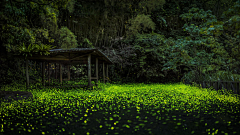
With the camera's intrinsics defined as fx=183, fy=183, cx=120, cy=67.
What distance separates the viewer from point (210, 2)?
2069 centimetres

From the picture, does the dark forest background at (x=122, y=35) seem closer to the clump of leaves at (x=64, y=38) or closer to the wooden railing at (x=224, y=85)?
the clump of leaves at (x=64, y=38)

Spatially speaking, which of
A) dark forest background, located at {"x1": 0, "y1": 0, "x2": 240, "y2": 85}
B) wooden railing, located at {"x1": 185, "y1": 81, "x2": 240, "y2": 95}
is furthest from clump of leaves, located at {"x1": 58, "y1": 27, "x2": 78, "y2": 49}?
wooden railing, located at {"x1": 185, "y1": 81, "x2": 240, "y2": 95}

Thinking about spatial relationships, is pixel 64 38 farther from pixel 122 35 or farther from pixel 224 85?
pixel 224 85

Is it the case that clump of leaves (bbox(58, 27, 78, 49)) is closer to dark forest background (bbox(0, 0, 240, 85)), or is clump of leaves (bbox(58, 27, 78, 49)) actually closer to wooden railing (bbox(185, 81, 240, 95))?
dark forest background (bbox(0, 0, 240, 85))

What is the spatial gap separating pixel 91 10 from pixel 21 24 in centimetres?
856

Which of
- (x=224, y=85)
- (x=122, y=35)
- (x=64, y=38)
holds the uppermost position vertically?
(x=122, y=35)

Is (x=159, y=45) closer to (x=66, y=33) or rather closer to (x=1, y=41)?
(x=66, y=33)

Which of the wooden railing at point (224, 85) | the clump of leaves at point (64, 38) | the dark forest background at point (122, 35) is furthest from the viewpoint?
the clump of leaves at point (64, 38)

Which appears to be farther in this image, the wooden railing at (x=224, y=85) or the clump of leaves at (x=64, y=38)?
the clump of leaves at (x=64, y=38)

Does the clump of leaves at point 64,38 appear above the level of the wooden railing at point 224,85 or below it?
above

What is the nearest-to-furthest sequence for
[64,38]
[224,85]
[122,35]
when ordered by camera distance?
[224,85]
[64,38]
[122,35]

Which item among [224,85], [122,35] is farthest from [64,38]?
[224,85]

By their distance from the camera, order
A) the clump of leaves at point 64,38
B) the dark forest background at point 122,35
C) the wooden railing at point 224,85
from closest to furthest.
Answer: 1. the wooden railing at point 224,85
2. the dark forest background at point 122,35
3. the clump of leaves at point 64,38

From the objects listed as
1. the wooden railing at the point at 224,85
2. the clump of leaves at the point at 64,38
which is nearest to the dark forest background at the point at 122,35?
the clump of leaves at the point at 64,38
